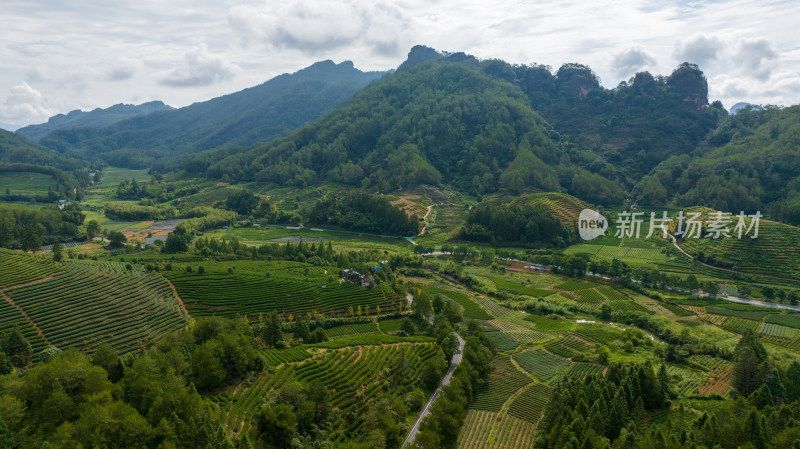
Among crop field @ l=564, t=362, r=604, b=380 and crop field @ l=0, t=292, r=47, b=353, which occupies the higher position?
crop field @ l=0, t=292, r=47, b=353

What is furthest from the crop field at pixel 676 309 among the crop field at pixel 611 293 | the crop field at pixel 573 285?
the crop field at pixel 573 285

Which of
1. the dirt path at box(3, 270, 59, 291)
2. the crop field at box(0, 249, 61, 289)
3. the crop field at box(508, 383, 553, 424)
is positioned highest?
the crop field at box(0, 249, 61, 289)

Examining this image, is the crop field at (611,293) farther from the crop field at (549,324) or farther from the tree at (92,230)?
the tree at (92,230)

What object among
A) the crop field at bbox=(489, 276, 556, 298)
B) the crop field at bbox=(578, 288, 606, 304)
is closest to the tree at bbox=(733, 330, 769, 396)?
the crop field at bbox=(578, 288, 606, 304)

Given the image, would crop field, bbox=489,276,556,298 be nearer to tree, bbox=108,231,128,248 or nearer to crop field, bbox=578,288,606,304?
crop field, bbox=578,288,606,304

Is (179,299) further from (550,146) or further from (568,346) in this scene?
(550,146)

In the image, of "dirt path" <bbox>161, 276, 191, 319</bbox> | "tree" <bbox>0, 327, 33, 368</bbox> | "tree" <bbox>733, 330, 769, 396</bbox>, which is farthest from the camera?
"dirt path" <bbox>161, 276, 191, 319</bbox>
